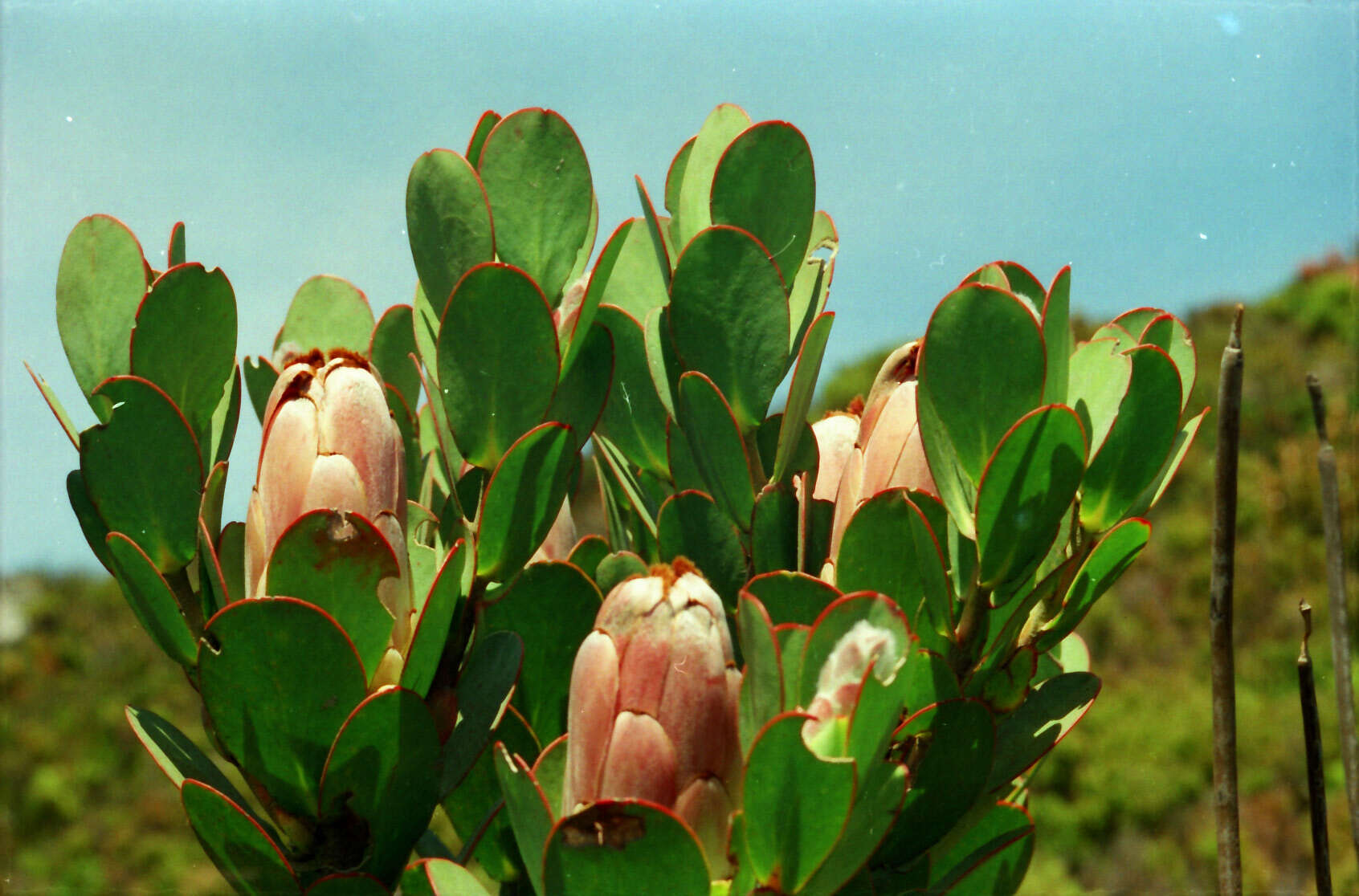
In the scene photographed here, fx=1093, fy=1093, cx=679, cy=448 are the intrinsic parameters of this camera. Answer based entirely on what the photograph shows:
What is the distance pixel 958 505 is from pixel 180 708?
262 inches

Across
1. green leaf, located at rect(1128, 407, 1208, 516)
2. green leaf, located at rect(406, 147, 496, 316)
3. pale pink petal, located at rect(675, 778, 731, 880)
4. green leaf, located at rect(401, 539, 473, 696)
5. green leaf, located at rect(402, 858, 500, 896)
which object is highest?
green leaf, located at rect(406, 147, 496, 316)

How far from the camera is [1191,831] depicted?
487cm

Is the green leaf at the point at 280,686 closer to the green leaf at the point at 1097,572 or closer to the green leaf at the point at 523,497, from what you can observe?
the green leaf at the point at 523,497

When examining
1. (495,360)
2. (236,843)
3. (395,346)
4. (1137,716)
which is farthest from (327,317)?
(1137,716)

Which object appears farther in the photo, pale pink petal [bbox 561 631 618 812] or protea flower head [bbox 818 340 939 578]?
protea flower head [bbox 818 340 939 578]

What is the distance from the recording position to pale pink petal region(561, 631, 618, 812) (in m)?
0.45

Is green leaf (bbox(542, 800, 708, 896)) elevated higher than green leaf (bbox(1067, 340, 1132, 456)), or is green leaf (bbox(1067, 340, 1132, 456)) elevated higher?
green leaf (bbox(1067, 340, 1132, 456))

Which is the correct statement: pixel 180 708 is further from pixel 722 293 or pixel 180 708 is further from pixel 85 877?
pixel 722 293

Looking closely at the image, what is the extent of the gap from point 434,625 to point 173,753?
18 centimetres

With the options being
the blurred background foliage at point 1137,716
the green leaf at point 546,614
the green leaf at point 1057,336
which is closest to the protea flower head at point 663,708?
the green leaf at point 546,614

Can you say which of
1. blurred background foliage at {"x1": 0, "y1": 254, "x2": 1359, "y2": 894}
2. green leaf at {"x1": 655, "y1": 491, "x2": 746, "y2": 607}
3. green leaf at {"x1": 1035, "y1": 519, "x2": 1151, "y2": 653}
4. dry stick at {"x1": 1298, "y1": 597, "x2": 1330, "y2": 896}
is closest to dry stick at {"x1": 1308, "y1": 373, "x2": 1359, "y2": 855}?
dry stick at {"x1": 1298, "y1": 597, "x2": 1330, "y2": 896}

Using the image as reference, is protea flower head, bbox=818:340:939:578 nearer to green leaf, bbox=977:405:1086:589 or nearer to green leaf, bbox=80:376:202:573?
green leaf, bbox=977:405:1086:589

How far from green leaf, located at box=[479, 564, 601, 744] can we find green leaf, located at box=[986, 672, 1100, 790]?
233 mm

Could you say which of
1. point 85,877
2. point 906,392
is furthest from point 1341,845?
point 85,877
